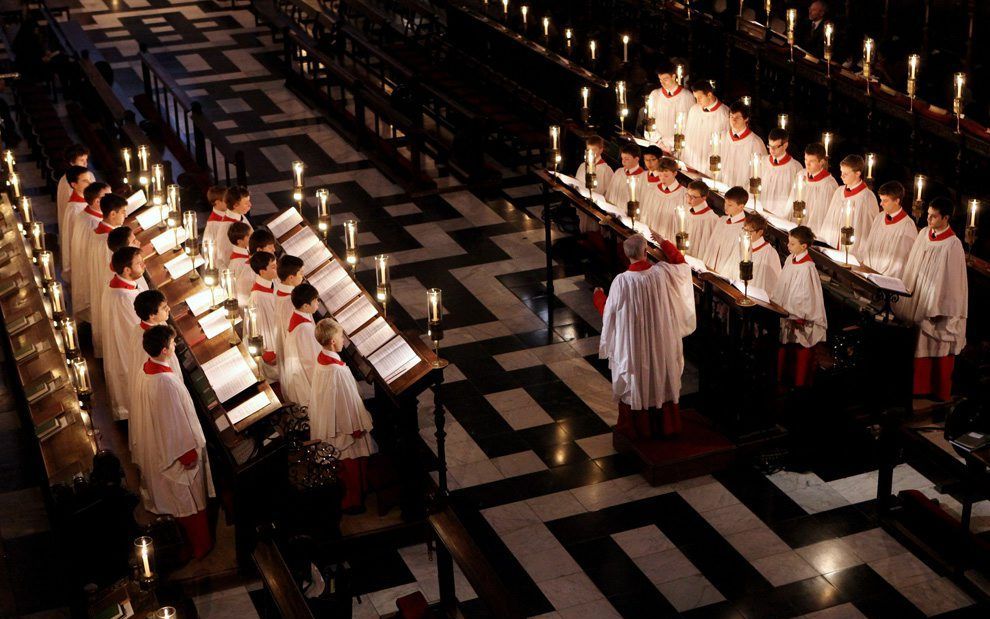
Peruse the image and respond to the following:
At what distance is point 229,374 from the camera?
917cm

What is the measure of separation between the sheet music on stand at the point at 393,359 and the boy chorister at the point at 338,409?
25cm

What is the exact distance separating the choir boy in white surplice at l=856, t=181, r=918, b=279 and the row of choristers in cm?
463

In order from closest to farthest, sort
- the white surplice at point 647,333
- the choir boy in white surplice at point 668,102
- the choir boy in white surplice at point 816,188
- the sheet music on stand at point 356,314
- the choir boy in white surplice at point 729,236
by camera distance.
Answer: the white surplice at point 647,333 < the sheet music on stand at point 356,314 < the choir boy in white surplice at point 729,236 < the choir boy in white surplice at point 816,188 < the choir boy in white surplice at point 668,102

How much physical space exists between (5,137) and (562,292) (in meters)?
8.77

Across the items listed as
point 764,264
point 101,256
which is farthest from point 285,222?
point 764,264

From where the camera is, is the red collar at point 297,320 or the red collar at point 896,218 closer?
the red collar at point 297,320

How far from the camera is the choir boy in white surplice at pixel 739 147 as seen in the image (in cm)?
1310

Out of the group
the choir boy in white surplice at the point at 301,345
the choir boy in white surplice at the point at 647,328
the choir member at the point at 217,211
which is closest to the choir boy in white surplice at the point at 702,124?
the choir boy in white surplice at the point at 647,328

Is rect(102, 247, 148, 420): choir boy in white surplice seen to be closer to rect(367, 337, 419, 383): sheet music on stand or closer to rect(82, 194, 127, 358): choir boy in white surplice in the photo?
rect(82, 194, 127, 358): choir boy in white surplice

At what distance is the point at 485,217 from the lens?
602 inches

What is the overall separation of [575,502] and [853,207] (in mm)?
3819

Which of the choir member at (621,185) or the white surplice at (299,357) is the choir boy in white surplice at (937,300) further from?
the white surplice at (299,357)

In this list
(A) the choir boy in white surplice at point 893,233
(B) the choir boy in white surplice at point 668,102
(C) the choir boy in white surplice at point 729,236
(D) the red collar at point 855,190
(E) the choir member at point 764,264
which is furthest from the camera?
(B) the choir boy in white surplice at point 668,102

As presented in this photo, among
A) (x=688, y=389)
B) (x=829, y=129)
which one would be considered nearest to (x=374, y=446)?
(x=688, y=389)
